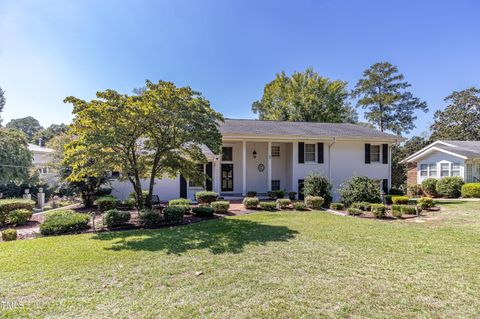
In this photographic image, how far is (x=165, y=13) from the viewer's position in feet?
33.3

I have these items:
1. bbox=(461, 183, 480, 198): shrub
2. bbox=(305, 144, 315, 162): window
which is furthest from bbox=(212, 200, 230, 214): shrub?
bbox=(461, 183, 480, 198): shrub

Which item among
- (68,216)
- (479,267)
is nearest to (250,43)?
(68,216)

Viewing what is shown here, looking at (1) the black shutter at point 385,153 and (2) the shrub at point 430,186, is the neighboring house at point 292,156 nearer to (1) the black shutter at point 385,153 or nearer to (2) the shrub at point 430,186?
(1) the black shutter at point 385,153

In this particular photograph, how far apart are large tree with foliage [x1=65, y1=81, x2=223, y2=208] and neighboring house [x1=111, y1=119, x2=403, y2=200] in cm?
572

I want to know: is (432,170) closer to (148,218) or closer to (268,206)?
(268,206)

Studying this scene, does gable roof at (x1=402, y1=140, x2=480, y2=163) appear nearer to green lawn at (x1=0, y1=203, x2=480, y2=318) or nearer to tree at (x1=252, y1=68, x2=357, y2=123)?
tree at (x1=252, y1=68, x2=357, y2=123)

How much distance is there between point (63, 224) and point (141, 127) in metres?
3.57

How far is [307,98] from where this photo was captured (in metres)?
27.6

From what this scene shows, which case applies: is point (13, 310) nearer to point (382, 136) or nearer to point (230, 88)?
point (382, 136)

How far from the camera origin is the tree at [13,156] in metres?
10.7

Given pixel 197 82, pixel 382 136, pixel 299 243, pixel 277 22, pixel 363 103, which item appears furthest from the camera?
pixel 363 103

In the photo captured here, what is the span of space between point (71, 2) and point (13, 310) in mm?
9220

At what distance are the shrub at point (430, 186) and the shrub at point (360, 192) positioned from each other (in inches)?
409

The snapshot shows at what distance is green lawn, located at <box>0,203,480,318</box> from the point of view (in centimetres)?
303
